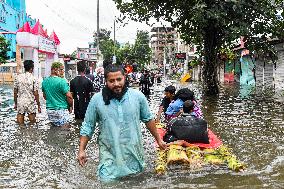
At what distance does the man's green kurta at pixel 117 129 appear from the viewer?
17.9ft

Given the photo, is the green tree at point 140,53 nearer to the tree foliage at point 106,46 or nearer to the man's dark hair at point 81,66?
the tree foliage at point 106,46

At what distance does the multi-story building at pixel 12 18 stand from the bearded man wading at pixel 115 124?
135 feet

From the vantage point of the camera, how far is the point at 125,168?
18.1 feet

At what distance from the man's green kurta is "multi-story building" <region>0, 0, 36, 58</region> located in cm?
4110

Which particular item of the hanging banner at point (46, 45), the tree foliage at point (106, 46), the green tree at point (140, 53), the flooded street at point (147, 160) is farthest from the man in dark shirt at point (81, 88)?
the green tree at point (140, 53)

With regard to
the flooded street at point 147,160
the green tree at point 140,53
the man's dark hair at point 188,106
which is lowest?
the flooded street at point 147,160

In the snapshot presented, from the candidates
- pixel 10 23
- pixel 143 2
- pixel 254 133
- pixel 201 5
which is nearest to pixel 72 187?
pixel 254 133

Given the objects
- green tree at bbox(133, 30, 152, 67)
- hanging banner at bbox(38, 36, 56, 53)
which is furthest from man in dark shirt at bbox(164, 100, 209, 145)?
green tree at bbox(133, 30, 152, 67)

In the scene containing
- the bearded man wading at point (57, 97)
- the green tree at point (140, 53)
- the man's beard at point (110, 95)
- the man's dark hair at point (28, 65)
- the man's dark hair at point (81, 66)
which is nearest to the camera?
the man's beard at point (110, 95)

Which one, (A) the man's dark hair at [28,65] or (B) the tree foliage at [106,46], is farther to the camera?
(B) the tree foliage at [106,46]

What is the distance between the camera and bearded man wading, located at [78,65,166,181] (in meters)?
5.42

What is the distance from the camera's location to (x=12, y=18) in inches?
2066

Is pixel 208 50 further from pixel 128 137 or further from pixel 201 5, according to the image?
pixel 128 137

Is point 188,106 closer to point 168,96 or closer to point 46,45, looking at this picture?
point 168,96
